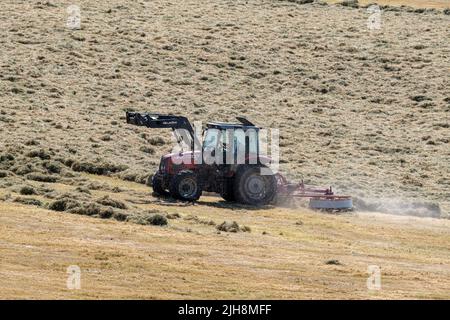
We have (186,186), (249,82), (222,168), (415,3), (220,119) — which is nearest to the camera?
(186,186)

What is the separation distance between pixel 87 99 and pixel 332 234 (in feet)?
104

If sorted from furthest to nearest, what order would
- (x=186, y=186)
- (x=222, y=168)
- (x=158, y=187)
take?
A: (x=158, y=187) → (x=222, y=168) → (x=186, y=186)

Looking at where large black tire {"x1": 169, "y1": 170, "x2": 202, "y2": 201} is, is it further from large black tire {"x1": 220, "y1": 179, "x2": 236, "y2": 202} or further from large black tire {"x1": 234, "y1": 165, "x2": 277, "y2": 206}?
large black tire {"x1": 234, "y1": 165, "x2": 277, "y2": 206}

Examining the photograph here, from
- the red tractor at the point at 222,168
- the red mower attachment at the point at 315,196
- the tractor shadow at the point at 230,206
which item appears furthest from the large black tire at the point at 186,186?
the red mower attachment at the point at 315,196

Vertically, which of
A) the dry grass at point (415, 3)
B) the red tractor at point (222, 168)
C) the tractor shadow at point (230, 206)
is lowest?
the tractor shadow at point (230, 206)

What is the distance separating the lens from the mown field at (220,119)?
27.4 meters

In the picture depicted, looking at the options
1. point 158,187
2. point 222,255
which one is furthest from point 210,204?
point 222,255

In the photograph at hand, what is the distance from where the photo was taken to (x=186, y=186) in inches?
1503

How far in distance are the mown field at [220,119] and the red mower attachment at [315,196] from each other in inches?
24.5

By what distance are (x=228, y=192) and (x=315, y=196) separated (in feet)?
10.5

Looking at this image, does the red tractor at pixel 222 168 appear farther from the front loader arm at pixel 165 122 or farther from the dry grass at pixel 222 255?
the dry grass at pixel 222 255

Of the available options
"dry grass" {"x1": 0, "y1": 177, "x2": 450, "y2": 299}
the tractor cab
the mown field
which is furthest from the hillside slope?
"dry grass" {"x1": 0, "y1": 177, "x2": 450, "y2": 299}

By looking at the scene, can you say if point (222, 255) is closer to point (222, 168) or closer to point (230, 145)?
point (222, 168)
